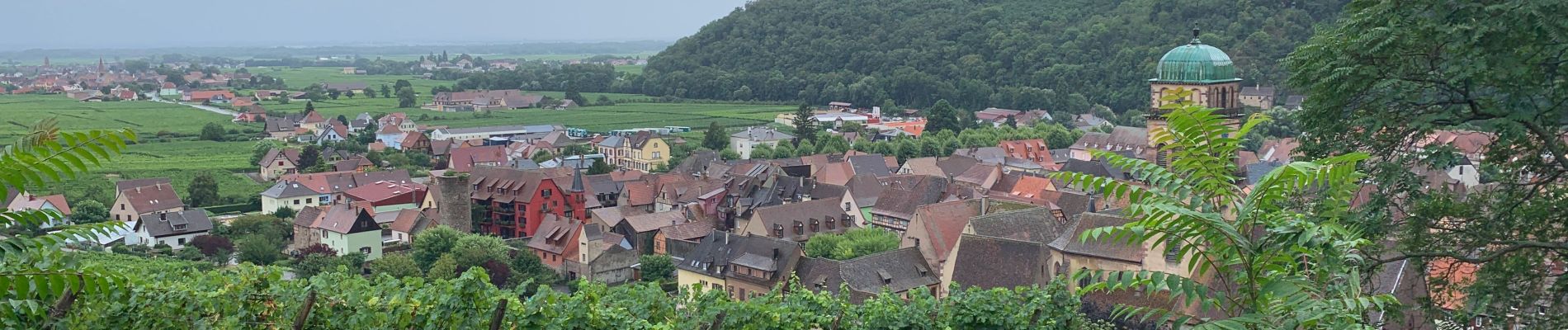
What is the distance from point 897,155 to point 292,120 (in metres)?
48.5

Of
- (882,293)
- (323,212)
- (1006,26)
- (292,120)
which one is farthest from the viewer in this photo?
(1006,26)

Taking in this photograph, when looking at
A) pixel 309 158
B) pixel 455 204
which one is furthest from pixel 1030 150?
pixel 309 158

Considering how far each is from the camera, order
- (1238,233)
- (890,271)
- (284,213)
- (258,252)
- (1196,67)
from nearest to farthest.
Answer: (1238,233), (890,271), (1196,67), (258,252), (284,213)

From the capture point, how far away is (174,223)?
41219 mm

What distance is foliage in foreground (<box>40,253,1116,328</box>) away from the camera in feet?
29.7

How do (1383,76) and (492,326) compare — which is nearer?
(492,326)

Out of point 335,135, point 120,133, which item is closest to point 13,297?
point 120,133

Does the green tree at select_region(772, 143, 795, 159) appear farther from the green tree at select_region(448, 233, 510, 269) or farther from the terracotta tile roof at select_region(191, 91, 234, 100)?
the terracotta tile roof at select_region(191, 91, 234, 100)

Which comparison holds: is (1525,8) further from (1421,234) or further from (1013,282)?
(1013,282)

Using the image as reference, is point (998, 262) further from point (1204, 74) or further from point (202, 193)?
point (202, 193)

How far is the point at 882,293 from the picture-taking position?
33.1 feet

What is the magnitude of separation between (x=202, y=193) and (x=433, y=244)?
783 inches

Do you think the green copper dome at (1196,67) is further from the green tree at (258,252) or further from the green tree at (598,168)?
the green tree at (598,168)

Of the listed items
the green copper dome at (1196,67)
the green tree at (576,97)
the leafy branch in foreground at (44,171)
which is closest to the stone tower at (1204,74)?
the green copper dome at (1196,67)
